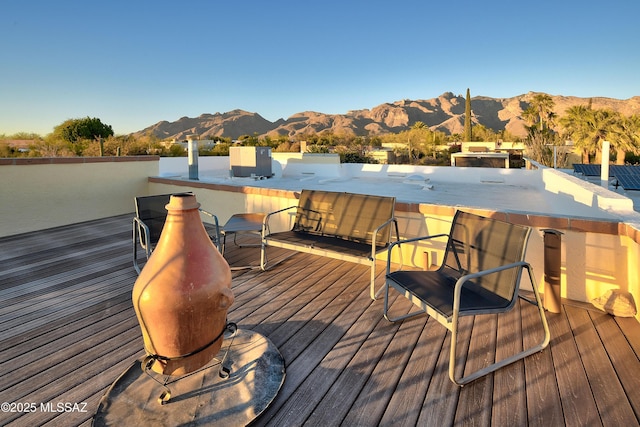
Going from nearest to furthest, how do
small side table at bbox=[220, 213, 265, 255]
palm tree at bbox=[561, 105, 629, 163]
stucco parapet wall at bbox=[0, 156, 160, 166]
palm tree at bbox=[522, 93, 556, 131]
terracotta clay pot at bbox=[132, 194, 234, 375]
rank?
terracotta clay pot at bbox=[132, 194, 234, 375]
small side table at bbox=[220, 213, 265, 255]
stucco parapet wall at bbox=[0, 156, 160, 166]
palm tree at bbox=[561, 105, 629, 163]
palm tree at bbox=[522, 93, 556, 131]

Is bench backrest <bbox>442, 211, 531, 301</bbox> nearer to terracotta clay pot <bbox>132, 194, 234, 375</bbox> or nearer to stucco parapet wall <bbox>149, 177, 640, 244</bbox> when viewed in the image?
stucco parapet wall <bbox>149, 177, 640, 244</bbox>

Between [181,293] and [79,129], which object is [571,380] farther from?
[79,129]

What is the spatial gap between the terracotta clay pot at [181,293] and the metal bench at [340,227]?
145 centimetres

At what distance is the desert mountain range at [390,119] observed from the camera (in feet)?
184

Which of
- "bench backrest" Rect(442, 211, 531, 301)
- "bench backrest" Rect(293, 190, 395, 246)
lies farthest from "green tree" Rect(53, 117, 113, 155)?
"bench backrest" Rect(442, 211, 531, 301)

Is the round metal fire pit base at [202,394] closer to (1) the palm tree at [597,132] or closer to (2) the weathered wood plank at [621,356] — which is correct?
(2) the weathered wood plank at [621,356]

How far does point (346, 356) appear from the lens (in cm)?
186

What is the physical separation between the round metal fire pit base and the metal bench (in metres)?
1.17

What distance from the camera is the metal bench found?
2.80 metres

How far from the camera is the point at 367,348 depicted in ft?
6.37

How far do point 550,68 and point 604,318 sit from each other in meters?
46.3

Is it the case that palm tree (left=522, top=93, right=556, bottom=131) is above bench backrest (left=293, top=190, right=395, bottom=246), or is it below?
above

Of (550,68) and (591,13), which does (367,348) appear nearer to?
(591,13)

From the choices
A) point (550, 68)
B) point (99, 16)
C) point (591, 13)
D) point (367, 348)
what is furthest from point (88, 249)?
point (550, 68)
